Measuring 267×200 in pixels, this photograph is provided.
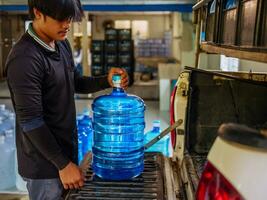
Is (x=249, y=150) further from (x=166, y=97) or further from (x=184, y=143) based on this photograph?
(x=166, y=97)

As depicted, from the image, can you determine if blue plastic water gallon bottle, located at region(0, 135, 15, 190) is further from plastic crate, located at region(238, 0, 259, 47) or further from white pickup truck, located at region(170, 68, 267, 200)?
plastic crate, located at region(238, 0, 259, 47)

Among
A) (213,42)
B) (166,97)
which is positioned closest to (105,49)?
(166,97)

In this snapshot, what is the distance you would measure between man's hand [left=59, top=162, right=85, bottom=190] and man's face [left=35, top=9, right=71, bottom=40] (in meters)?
0.57

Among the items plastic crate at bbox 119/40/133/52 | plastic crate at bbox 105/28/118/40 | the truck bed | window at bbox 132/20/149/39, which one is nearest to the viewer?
the truck bed

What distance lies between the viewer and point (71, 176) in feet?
4.78

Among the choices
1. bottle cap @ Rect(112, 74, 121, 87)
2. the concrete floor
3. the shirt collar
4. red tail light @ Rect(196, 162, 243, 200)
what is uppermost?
the shirt collar

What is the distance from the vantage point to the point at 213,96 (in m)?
1.84

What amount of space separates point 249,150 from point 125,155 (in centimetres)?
109

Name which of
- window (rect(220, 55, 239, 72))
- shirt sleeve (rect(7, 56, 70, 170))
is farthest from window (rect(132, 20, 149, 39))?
shirt sleeve (rect(7, 56, 70, 170))

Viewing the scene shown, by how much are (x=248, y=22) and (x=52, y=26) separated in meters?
0.81

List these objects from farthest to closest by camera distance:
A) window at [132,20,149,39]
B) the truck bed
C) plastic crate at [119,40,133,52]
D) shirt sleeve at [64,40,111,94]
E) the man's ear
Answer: window at [132,20,149,39] → plastic crate at [119,40,133,52] → shirt sleeve at [64,40,111,94] → the man's ear → the truck bed

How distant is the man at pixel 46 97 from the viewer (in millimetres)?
1421

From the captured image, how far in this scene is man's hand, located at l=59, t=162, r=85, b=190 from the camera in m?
1.45

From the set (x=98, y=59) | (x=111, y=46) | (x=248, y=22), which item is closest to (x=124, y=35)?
(x=111, y=46)
